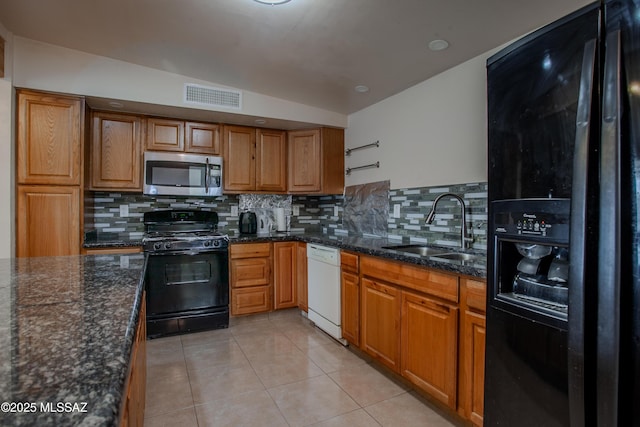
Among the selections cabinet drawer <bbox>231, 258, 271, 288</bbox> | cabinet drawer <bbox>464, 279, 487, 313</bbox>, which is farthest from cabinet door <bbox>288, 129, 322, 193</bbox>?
cabinet drawer <bbox>464, 279, 487, 313</bbox>

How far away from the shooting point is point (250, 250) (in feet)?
11.2

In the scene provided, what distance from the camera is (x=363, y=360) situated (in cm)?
258

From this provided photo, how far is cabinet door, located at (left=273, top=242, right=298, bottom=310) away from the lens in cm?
355

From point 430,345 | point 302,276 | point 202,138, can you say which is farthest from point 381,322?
point 202,138

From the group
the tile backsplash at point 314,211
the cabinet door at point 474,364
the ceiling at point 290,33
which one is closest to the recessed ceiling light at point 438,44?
the ceiling at point 290,33

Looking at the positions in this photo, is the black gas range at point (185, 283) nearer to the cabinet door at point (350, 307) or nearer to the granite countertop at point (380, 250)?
the granite countertop at point (380, 250)

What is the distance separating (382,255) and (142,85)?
2466mm

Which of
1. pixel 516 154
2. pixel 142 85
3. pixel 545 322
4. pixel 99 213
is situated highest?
pixel 142 85

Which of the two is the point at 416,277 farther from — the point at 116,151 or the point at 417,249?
the point at 116,151

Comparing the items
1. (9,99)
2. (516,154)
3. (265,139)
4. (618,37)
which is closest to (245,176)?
(265,139)

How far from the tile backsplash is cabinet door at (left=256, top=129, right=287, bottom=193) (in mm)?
317

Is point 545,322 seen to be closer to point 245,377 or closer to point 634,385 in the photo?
point 634,385

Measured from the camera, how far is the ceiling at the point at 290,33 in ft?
6.17

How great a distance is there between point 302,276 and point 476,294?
2.15 metres
